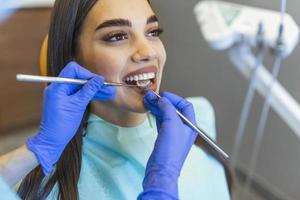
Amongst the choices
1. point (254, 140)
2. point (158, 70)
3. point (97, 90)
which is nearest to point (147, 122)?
point (158, 70)

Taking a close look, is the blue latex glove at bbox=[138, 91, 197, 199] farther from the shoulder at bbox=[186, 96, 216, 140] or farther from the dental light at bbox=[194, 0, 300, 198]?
the shoulder at bbox=[186, 96, 216, 140]

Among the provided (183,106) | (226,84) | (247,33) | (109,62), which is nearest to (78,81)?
(109,62)

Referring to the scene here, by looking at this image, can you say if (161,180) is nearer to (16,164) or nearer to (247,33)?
(16,164)

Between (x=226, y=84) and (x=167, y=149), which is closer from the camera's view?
(x=167, y=149)

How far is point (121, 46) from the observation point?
0.94 metres

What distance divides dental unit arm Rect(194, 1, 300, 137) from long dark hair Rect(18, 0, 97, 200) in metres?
0.39

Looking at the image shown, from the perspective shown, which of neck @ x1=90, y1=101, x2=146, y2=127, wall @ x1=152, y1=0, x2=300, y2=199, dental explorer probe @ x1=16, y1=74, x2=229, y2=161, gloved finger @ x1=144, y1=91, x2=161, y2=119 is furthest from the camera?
wall @ x1=152, y1=0, x2=300, y2=199

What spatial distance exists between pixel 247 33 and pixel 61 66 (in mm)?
553

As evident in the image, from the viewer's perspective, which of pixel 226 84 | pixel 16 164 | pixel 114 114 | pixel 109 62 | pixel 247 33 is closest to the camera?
pixel 16 164

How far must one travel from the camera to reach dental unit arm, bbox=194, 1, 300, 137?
113 centimetres

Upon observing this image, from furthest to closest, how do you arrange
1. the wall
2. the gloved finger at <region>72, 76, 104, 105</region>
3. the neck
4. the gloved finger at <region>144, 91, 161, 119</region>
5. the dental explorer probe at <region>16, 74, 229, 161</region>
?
the wall < the neck < the gloved finger at <region>144, 91, 161, 119</region> < the gloved finger at <region>72, 76, 104, 105</region> < the dental explorer probe at <region>16, 74, 229, 161</region>

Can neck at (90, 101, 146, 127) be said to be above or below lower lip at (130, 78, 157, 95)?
below

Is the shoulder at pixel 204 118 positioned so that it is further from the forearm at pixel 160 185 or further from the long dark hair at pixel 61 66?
the forearm at pixel 160 185

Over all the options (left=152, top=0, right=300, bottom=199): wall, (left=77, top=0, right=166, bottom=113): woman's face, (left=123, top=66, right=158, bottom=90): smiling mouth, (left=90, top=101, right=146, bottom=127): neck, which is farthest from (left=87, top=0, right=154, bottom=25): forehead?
(left=152, top=0, right=300, bottom=199): wall
